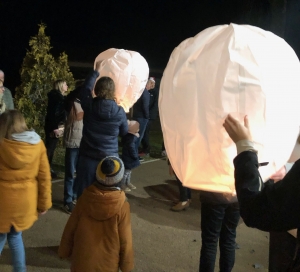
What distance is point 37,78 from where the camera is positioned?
898 cm

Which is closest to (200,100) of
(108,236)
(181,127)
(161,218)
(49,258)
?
(181,127)

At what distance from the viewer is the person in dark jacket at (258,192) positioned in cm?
125

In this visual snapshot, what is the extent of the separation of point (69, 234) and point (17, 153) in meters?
0.76

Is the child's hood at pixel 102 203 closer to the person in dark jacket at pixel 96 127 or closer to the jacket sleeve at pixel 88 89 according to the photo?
the person in dark jacket at pixel 96 127

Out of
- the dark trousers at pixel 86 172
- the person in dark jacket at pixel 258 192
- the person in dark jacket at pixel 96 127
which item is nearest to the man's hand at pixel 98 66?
the person in dark jacket at pixel 96 127

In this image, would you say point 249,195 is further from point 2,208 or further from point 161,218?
point 161,218

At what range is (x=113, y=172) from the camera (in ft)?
8.20

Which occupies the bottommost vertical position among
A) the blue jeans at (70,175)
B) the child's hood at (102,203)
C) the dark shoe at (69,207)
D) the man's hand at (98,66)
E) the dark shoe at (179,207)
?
the dark shoe at (179,207)

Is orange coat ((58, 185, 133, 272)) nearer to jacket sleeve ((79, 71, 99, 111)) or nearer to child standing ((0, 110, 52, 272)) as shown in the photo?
child standing ((0, 110, 52, 272))

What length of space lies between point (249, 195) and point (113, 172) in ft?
4.24

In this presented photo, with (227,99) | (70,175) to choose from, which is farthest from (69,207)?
(227,99)

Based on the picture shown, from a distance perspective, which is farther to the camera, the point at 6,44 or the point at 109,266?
the point at 6,44

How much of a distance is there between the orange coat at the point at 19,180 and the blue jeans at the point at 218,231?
55.6 inches

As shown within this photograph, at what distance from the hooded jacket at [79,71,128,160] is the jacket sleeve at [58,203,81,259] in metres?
1.15
